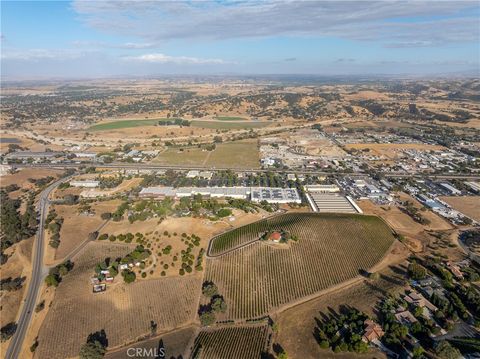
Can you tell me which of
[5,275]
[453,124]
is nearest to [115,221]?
[5,275]

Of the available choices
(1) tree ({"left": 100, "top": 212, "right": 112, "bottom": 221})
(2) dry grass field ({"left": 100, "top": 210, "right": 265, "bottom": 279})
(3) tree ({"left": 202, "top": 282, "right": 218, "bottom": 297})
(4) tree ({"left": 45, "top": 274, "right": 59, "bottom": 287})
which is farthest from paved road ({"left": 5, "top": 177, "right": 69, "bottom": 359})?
(3) tree ({"left": 202, "top": 282, "right": 218, "bottom": 297})

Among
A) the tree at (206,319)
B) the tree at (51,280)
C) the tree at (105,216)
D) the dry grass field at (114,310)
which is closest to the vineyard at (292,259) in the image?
the tree at (206,319)

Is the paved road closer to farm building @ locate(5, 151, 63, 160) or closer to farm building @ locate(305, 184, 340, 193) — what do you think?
farm building @ locate(5, 151, 63, 160)

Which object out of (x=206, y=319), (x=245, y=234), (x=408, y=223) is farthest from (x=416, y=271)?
(x=206, y=319)

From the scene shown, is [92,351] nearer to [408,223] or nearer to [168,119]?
[408,223]

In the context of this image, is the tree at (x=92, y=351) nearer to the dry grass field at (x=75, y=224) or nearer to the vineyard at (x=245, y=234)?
the vineyard at (x=245, y=234)

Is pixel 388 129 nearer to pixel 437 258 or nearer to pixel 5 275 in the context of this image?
pixel 437 258
